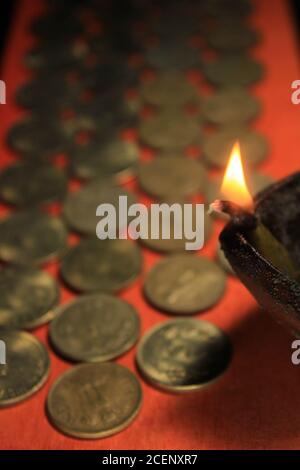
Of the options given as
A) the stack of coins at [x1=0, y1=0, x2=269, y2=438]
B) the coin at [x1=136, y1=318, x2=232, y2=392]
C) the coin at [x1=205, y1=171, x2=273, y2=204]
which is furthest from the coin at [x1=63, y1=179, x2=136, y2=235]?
the coin at [x1=136, y1=318, x2=232, y2=392]

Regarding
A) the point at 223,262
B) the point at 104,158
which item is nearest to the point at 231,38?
the point at 104,158

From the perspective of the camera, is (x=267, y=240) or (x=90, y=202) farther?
(x=90, y=202)

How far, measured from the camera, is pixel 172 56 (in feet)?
5.63

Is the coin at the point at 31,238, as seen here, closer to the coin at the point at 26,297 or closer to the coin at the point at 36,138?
the coin at the point at 26,297

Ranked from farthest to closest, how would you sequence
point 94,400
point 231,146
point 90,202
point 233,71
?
point 233,71 → point 231,146 → point 90,202 → point 94,400

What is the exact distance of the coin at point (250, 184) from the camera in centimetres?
124

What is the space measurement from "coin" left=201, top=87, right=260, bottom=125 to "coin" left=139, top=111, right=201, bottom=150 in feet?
0.14

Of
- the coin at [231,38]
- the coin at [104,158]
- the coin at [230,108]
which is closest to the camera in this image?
the coin at [104,158]

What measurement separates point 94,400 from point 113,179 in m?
0.52

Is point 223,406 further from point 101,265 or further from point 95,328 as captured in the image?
point 101,265

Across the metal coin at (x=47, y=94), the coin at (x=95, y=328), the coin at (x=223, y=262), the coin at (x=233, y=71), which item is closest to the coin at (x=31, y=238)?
the coin at (x=95, y=328)

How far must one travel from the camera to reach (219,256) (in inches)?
43.9

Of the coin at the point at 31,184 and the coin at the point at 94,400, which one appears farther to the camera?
the coin at the point at 31,184

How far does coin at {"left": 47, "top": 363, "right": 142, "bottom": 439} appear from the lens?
854 millimetres
